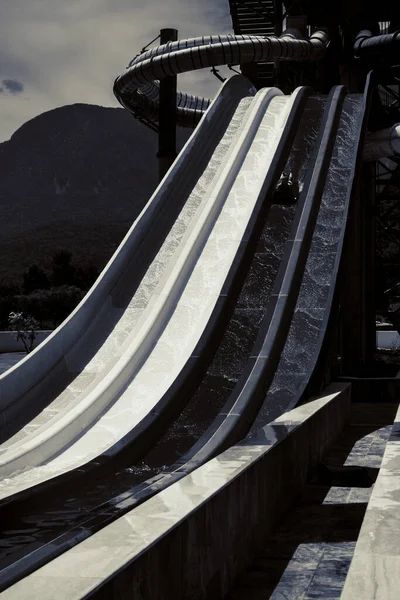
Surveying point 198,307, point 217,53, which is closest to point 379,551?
point 198,307

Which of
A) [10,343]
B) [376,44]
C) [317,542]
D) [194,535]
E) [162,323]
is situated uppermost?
[376,44]

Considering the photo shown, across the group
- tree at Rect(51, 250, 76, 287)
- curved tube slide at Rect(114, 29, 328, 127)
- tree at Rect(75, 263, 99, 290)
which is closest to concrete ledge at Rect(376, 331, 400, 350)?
curved tube slide at Rect(114, 29, 328, 127)

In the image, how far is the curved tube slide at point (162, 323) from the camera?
7594 mm

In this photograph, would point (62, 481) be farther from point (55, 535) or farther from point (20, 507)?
point (55, 535)

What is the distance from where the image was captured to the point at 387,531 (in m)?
2.99

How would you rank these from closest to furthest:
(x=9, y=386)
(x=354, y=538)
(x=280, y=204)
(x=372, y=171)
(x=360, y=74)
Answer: (x=354, y=538) < (x=9, y=386) < (x=280, y=204) < (x=372, y=171) < (x=360, y=74)

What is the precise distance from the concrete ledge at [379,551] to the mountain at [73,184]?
2949 inches

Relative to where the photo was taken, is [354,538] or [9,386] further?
[9,386]

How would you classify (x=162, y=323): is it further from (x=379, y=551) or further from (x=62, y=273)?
(x=62, y=273)

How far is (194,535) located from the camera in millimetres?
3428

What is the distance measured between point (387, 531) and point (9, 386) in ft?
20.0

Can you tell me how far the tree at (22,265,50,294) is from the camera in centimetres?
5788

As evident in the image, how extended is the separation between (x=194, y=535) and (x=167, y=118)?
56.0ft

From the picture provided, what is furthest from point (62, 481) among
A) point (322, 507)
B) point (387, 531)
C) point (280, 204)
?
point (280, 204)
